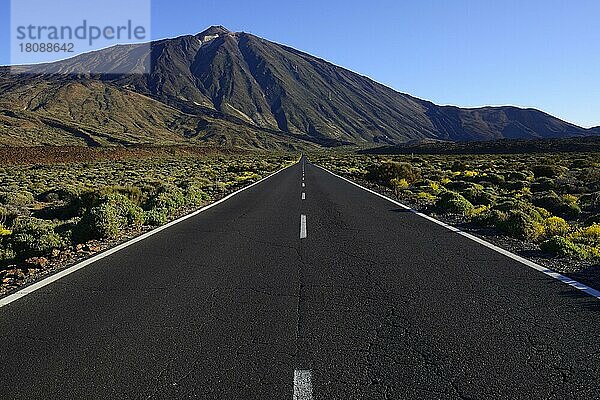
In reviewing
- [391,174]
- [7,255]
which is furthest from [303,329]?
[391,174]

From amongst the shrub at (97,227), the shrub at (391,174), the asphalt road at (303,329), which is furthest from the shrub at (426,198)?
the shrub at (97,227)

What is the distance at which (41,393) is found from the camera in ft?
12.1

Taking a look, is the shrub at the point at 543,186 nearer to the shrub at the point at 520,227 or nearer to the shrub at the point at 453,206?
the shrub at the point at 453,206

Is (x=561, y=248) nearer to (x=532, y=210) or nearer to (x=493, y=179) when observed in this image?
(x=532, y=210)

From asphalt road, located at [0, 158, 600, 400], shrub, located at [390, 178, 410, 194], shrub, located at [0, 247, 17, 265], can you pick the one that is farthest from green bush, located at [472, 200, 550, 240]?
shrub, located at [390, 178, 410, 194]

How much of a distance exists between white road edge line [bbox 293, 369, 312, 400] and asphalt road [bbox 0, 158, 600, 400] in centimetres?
2

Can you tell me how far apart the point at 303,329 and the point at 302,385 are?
1.22 metres

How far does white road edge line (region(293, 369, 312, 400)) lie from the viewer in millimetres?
3605

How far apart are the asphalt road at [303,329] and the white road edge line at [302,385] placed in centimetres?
2

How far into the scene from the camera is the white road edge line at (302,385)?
3605 mm

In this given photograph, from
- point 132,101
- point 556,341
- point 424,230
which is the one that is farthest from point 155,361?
point 132,101

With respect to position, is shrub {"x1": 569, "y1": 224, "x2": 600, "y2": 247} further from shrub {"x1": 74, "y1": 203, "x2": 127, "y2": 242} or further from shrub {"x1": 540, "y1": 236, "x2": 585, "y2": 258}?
shrub {"x1": 74, "y1": 203, "x2": 127, "y2": 242}

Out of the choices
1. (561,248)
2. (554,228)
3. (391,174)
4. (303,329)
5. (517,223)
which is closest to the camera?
(303,329)

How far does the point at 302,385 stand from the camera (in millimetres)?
3770
